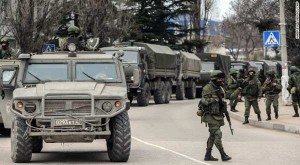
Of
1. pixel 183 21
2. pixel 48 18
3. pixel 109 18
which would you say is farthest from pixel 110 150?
pixel 183 21

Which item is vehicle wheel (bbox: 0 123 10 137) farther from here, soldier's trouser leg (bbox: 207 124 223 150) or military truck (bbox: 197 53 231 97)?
military truck (bbox: 197 53 231 97)

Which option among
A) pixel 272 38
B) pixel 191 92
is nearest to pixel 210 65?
pixel 191 92

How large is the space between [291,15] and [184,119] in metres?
22.5

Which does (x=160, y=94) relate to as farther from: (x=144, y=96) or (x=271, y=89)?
(x=271, y=89)

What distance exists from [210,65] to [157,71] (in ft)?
52.2

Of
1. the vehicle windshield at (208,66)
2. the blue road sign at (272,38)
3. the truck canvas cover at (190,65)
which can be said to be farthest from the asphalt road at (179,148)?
the vehicle windshield at (208,66)

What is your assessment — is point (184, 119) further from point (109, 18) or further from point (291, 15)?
point (109, 18)

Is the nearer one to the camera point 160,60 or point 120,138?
point 120,138

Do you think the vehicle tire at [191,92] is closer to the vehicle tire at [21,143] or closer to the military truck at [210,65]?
the military truck at [210,65]

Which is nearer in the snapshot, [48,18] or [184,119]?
[184,119]

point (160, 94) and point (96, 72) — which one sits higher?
point (96, 72)

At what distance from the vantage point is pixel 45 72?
1477 cm

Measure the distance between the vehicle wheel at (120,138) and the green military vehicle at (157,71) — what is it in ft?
50.3

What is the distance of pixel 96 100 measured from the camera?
13.5m
